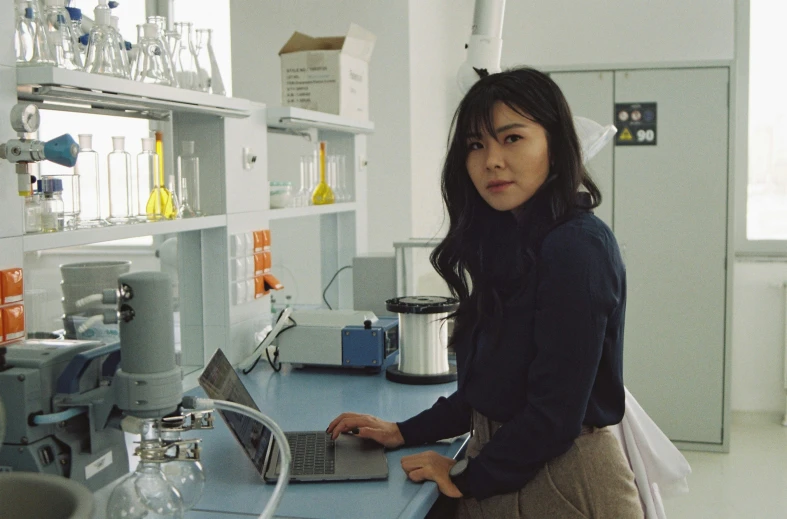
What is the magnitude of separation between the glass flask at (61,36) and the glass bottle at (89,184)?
206mm

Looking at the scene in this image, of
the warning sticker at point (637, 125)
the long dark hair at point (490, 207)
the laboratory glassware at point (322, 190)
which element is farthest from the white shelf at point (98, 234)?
the warning sticker at point (637, 125)

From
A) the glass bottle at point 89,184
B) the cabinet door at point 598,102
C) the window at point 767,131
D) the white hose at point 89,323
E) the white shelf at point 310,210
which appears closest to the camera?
the glass bottle at point 89,184

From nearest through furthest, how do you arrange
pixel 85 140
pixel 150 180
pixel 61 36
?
pixel 61 36, pixel 85 140, pixel 150 180

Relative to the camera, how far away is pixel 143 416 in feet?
3.67

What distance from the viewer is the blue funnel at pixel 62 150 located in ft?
4.27

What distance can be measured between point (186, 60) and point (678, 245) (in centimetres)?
269

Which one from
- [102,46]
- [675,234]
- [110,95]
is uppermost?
[102,46]

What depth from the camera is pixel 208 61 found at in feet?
6.81

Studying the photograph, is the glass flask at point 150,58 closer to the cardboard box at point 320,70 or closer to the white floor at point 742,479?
the cardboard box at point 320,70

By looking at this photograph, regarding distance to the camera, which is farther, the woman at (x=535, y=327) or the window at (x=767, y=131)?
the window at (x=767, y=131)

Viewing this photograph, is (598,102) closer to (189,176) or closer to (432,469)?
(189,176)

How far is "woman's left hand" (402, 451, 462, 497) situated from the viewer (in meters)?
1.44

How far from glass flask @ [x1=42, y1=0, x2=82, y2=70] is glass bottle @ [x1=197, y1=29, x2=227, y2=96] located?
1.40 ft

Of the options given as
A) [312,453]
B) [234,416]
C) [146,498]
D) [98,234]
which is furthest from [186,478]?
[98,234]
